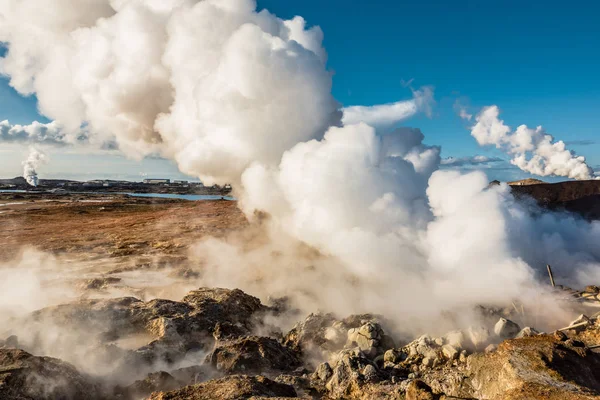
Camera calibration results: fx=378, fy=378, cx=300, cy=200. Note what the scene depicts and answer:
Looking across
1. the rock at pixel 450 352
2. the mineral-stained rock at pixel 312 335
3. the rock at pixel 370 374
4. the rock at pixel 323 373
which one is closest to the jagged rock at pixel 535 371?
the rock at pixel 450 352

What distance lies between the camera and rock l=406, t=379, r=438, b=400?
661 cm

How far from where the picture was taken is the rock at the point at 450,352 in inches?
347

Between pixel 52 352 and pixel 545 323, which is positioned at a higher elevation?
pixel 545 323

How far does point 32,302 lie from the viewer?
14.8 m

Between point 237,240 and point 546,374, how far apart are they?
20309 millimetres

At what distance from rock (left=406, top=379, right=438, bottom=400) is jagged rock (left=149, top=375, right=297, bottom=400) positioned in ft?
7.62

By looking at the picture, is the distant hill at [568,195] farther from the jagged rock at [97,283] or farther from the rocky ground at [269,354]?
the jagged rock at [97,283]

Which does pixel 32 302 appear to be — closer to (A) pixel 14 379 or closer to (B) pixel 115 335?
(B) pixel 115 335

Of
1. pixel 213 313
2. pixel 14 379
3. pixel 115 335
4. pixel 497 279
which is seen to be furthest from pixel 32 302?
pixel 497 279

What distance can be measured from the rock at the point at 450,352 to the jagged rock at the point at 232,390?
3775mm

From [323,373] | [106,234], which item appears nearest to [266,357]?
[323,373]

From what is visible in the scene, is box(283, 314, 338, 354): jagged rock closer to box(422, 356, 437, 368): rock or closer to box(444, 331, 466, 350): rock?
box(422, 356, 437, 368): rock

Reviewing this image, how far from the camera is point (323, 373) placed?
29.0 feet

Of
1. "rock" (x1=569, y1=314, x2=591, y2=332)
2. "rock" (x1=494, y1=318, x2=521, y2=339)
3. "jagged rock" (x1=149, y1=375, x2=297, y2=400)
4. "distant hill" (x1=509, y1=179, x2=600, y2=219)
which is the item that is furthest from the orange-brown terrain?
"distant hill" (x1=509, y1=179, x2=600, y2=219)
